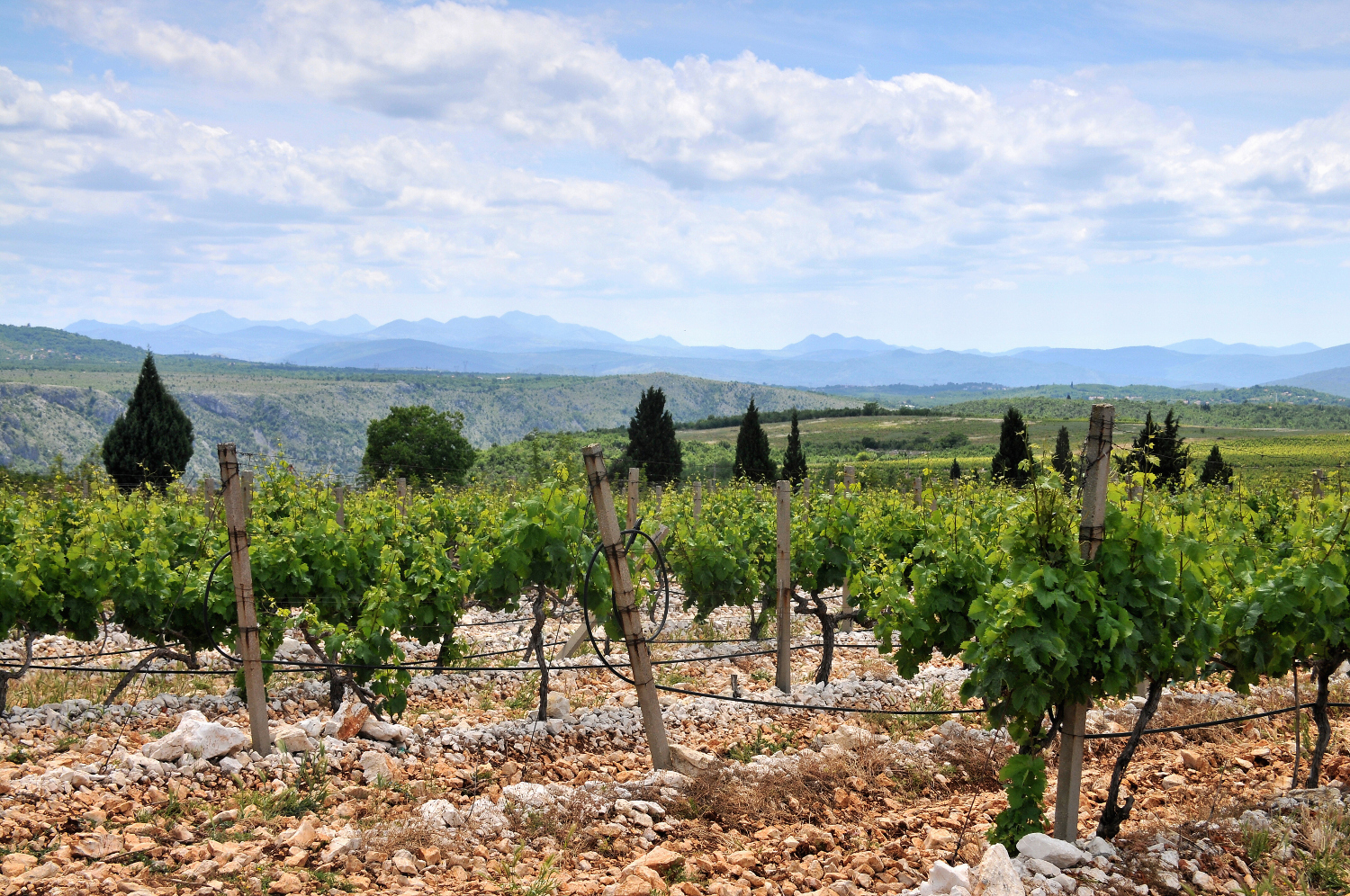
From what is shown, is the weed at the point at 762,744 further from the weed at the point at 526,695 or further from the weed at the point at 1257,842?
the weed at the point at 1257,842

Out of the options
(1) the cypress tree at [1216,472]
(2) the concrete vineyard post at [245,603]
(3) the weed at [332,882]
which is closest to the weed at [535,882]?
(3) the weed at [332,882]

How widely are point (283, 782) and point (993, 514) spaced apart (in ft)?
19.2

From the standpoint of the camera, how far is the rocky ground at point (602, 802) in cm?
426

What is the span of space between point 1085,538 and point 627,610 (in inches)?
112

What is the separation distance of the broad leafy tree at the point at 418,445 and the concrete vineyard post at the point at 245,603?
42.4 meters

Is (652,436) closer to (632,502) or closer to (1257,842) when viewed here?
(632,502)

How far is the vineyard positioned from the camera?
4.44 metres

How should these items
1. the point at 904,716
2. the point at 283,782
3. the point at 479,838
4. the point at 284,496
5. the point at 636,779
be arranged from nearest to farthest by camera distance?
1. the point at 479,838
2. the point at 283,782
3. the point at 636,779
4. the point at 904,716
5. the point at 284,496

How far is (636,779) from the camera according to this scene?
592cm

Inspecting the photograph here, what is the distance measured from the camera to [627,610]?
5.93 metres

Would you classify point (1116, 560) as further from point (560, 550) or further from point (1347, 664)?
point (1347, 664)

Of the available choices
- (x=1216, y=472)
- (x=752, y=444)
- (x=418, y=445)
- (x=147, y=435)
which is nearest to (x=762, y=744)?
(x=1216, y=472)

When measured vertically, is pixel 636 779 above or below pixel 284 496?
below

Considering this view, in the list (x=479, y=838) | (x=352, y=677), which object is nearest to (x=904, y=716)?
(x=479, y=838)
